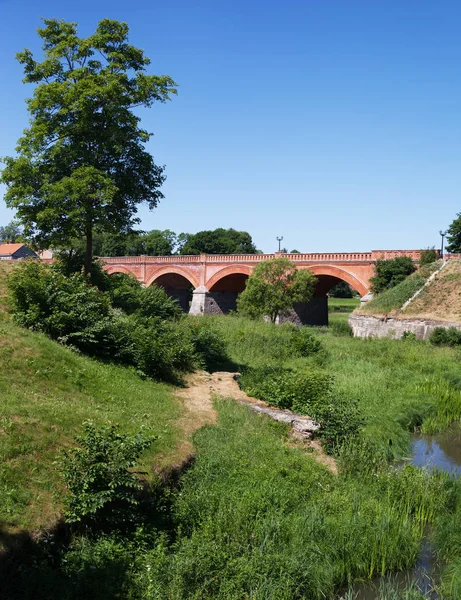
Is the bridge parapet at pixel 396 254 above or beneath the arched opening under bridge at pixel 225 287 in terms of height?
above

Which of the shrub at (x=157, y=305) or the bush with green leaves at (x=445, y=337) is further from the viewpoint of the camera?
the bush with green leaves at (x=445, y=337)

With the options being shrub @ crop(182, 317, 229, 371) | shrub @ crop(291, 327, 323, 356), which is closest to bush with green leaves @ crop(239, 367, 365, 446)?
shrub @ crop(182, 317, 229, 371)

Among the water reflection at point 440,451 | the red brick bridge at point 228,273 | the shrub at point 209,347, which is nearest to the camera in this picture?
the water reflection at point 440,451

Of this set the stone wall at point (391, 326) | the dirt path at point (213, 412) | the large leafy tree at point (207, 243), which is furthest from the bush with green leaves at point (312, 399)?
the large leafy tree at point (207, 243)

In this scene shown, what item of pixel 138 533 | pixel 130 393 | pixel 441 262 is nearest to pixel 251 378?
pixel 130 393

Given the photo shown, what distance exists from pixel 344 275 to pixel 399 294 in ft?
17.6

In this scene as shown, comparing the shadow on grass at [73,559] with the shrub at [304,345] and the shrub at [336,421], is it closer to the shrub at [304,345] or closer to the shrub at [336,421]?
the shrub at [336,421]

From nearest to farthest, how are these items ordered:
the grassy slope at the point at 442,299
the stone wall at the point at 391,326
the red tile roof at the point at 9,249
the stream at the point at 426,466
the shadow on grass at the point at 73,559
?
the shadow on grass at the point at 73,559, the stream at the point at 426,466, the stone wall at the point at 391,326, the grassy slope at the point at 442,299, the red tile roof at the point at 9,249

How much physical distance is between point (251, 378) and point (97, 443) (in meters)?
8.55

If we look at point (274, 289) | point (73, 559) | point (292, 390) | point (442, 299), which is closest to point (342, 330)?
point (274, 289)

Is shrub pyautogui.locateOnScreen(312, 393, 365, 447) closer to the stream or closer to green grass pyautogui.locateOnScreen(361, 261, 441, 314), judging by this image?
the stream

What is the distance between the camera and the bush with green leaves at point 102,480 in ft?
21.6

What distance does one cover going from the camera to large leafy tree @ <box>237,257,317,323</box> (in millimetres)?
32781

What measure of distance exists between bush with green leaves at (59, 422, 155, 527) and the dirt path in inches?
70.6
